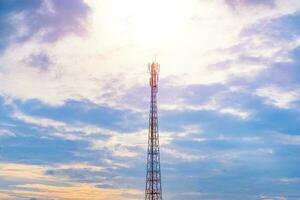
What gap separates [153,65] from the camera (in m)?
127

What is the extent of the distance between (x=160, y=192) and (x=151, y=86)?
23.2 meters

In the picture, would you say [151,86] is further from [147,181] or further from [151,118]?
[147,181]

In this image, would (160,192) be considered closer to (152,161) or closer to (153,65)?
(152,161)

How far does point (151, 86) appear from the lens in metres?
128

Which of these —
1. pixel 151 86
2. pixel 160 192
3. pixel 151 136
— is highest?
pixel 151 86

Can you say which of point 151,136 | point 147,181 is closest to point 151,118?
point 151,136

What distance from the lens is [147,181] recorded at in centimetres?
12338

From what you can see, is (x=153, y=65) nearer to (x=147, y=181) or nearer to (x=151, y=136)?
(x=151, y=136)

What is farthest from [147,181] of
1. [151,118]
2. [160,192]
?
[151,118]

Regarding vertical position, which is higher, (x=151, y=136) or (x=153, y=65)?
(x=153, y=65)

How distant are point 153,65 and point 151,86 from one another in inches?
187

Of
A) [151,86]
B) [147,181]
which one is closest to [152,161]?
[147,181]

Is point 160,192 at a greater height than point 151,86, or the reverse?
point 151,86

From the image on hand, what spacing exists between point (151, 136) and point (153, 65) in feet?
50.8
